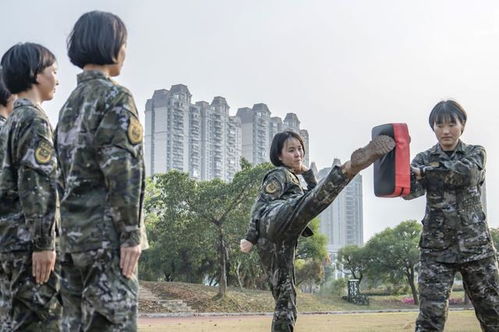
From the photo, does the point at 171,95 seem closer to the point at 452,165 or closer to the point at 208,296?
the point at 208,296

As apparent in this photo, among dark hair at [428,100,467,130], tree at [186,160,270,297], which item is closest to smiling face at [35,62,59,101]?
dark hair at [428,100,467,130]

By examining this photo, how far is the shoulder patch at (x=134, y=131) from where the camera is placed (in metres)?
2.96

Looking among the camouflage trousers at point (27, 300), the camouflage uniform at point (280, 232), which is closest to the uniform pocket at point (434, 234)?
the camouflage uniform at point (280, 232)

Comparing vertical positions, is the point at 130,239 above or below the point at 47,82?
below

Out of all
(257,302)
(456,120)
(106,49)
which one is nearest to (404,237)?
(257,302)

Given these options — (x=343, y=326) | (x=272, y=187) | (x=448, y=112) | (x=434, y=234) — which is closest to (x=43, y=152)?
(x=272, y=187)

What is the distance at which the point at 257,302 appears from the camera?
25188mm

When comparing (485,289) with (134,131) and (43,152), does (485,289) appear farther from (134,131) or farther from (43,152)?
(43,152)

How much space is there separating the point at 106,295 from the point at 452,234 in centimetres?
294

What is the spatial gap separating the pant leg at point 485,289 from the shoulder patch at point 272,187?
151 cm

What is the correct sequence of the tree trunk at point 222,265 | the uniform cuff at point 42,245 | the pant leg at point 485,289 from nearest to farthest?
the uniform cuff at point 42,245 < the pant leg at point 485,289 < the tree trunk at point 222,265

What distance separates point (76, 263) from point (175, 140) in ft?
142

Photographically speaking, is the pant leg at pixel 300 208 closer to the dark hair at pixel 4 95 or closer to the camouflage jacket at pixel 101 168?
the camouflage jacket at pixel 101 168

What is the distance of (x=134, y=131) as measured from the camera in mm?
2977
